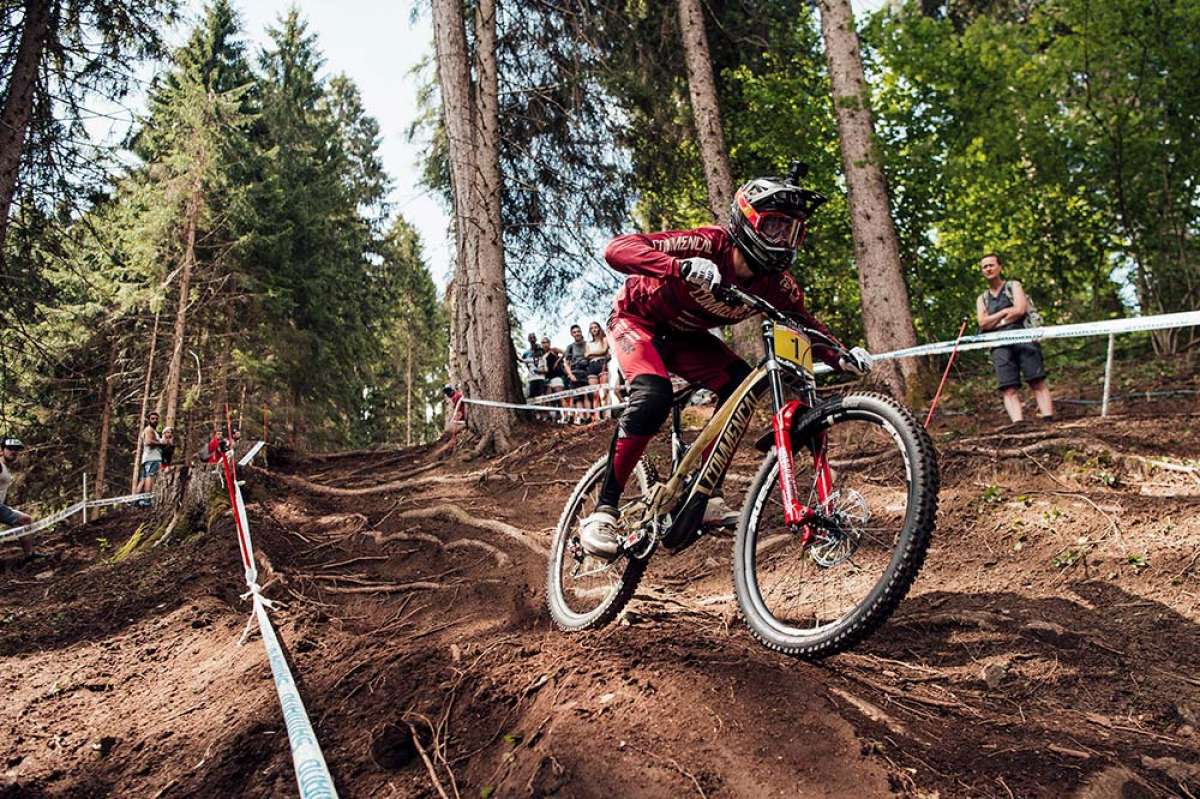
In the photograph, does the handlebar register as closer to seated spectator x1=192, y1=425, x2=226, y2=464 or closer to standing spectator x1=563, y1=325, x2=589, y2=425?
seated spectator x1=192, y1=425, x2=226, y2=464

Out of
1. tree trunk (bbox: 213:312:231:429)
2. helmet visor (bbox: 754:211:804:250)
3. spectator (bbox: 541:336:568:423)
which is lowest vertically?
helmet visor (bbox: 754:211:804:250)

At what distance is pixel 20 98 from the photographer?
33.6ft

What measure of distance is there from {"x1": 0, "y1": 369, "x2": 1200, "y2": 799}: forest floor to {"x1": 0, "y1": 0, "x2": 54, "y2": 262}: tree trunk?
20.7 feet

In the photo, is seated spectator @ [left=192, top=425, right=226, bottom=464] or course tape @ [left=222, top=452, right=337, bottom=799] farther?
seated spectator @ [left=192, top=425, right=226, bottom=464]

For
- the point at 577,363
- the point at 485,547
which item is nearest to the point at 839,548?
the point at 485,547

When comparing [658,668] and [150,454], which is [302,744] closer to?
[658,668]

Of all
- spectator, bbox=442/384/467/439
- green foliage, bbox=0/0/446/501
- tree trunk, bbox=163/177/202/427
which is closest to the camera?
spectator, bbox=442/384/467/439

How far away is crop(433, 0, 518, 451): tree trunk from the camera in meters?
9.82

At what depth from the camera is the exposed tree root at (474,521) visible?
582 centimetres

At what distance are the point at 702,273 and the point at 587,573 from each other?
1.97 meters

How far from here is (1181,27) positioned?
28.8 ft

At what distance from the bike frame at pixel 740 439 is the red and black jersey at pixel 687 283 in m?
0.27

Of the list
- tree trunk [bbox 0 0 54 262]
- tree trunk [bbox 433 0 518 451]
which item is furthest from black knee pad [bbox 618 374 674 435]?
tree trunk [bbox 0 0 54 262]

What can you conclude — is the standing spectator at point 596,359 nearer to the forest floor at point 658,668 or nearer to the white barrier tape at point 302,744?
the forest floor at point 658,668
